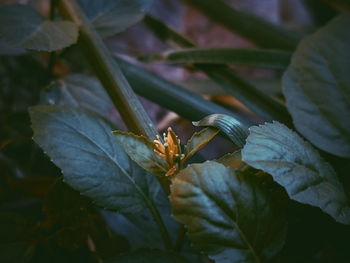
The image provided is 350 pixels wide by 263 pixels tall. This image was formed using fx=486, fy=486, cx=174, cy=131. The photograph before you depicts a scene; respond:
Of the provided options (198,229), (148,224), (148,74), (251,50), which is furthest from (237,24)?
(198,229)

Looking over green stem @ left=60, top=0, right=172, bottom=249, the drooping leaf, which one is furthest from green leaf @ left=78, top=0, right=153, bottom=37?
the drooping leaf

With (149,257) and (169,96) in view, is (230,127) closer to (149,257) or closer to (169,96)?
(149,257)

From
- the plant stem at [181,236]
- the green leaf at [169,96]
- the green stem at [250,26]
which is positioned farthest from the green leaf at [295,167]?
the green stem at [250,26]

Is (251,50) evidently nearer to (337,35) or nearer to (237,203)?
(337,35)

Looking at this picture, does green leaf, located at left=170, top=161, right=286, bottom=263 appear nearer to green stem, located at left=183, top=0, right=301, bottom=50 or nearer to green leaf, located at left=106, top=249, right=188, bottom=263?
green leaf, located at left=106, top=249, right=188, bottom=263

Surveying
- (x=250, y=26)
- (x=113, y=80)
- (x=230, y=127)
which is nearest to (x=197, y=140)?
(x=230, y=127)

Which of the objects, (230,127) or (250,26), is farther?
(250,26)
